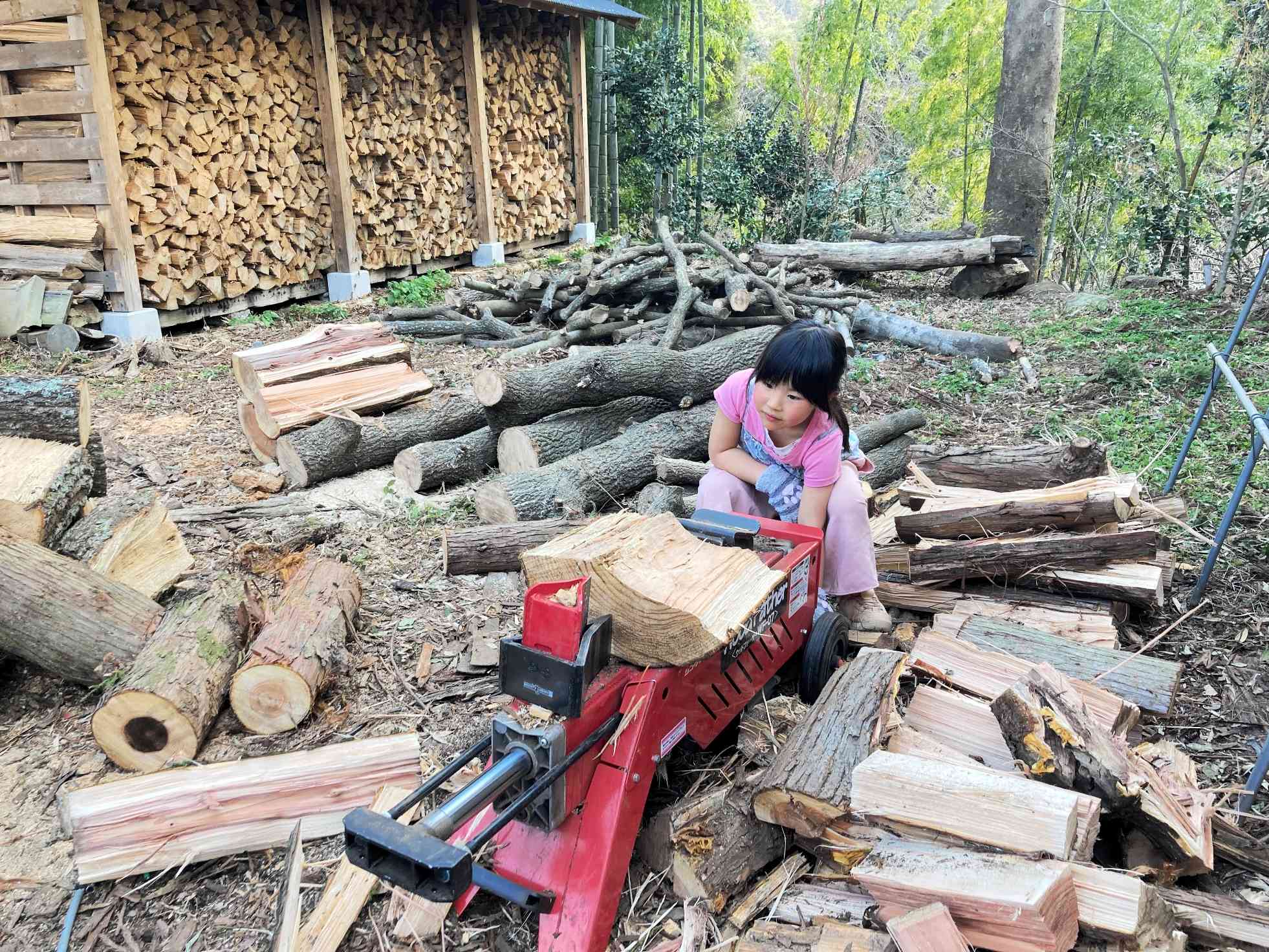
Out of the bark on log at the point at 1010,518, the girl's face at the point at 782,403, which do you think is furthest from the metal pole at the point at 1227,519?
the girl's face at the point at 782,403

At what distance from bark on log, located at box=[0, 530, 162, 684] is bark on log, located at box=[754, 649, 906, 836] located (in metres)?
2.23

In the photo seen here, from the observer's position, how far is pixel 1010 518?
3.48 meters

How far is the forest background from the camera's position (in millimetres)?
9812

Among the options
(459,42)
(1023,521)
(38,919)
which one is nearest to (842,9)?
(459,42)

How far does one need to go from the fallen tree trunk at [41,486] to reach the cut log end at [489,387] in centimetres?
187

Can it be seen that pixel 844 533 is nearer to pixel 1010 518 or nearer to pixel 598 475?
pixel 1010 518

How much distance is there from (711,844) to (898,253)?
392 inches

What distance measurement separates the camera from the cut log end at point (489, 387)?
14.9ft

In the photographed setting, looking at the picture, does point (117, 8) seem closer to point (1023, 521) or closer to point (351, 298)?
point (351, 298)

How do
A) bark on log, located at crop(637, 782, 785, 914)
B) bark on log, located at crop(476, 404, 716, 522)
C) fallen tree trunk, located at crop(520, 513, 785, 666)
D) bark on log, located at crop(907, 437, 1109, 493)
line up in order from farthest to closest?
1. bark on log, located at crop(476, 404, 716, 522)
2. bark on log, located at crop(907, 437, 1109, 493)
3. bark on log, located at crop(637, 782, 785, 914)
4. fallen tree trunk, located at crop(520, 513, 785, 666)

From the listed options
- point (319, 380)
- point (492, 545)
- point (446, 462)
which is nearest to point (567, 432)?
point (446, 462)

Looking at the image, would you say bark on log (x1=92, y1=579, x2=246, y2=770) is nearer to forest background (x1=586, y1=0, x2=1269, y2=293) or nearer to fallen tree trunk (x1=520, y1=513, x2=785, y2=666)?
fallen tree trunk (x1=520, y1=513, x2=785, y2=666)

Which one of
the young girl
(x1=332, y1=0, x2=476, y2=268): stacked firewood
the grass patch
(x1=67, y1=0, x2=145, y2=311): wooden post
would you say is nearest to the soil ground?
(x1=67, y1=0, x2=145, y2=311): wooden post

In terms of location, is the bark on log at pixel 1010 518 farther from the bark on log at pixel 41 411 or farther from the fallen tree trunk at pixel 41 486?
the bark on log at pixel 41 411
